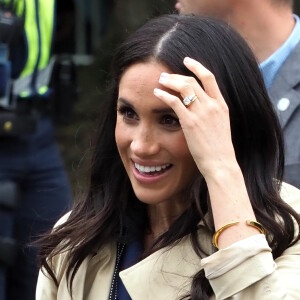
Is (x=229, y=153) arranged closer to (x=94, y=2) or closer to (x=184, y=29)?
(x=184, y=29)

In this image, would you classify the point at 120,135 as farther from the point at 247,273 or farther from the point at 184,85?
the point at 247,273

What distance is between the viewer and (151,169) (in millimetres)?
2529

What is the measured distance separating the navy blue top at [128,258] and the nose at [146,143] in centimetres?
29

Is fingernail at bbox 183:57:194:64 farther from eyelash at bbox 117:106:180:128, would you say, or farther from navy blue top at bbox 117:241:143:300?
navy blue top at bbox 117:241:143:300

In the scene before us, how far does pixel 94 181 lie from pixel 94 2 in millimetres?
5903

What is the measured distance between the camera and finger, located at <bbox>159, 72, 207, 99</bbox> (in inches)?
94.9

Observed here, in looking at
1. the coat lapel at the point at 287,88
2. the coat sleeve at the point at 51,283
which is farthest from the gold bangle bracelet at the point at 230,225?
the coat lapel at the point at 287,88

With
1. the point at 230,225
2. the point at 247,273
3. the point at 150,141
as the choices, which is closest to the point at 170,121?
the point at 150,141

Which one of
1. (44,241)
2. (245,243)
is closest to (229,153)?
(245,243)

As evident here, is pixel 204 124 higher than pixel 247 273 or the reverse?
higher

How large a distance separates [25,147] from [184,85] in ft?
7.61

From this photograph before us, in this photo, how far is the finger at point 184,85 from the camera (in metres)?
2.41

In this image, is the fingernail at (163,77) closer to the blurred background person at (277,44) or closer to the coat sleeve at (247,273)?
the coat sleeve at (247,273)

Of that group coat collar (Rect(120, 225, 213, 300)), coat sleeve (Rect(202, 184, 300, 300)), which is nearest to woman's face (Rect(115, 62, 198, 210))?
coat collar (Rect(120, 225, 213, 300))
